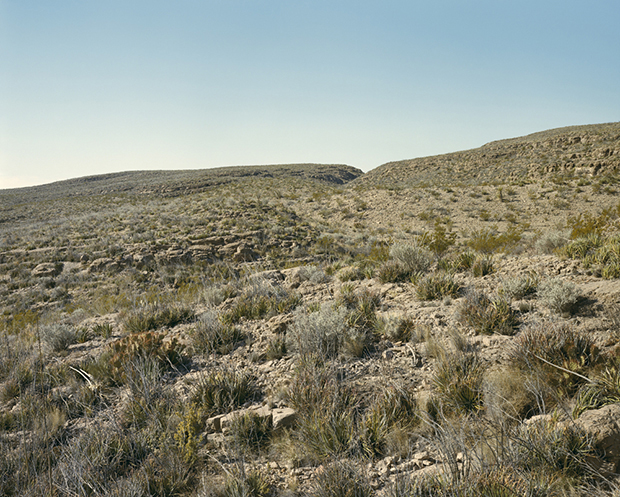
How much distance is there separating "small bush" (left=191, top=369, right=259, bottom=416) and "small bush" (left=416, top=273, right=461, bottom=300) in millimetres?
3190

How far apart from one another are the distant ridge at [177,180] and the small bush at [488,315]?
5032cm

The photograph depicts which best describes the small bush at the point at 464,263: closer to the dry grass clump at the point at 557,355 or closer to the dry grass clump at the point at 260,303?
the dry grass clump at the point at 557,355

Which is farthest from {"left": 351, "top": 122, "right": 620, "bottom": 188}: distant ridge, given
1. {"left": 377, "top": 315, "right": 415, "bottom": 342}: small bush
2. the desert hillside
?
{"left": 377, "top": 315, "right": 415, "bottom": 342}: small bush

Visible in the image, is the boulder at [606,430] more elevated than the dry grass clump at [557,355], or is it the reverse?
the dry grass clump at [557,355]

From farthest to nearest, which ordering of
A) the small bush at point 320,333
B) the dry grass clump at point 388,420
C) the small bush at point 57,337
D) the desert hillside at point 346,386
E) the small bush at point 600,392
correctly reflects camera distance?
the small bush at point 57,337 < the small bush at point 320,333 < the dry grass clump at point 388,420 < the small bush at point 600,392 < the desert hillside at point 346,386

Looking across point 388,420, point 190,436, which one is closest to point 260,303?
point 190,436

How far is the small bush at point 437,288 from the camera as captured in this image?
17.4ft

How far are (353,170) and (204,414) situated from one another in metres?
93.4

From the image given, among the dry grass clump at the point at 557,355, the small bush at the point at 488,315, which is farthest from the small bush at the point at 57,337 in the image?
the dry grass clump at the point at 557,355

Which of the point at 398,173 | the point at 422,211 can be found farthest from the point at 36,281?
the point at 398,173

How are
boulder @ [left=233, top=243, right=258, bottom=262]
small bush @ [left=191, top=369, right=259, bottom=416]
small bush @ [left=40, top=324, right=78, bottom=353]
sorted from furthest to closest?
boulder @ [left=233, top=243, right=258, bottom=262]
small bush @ [left=40, top=324, right=78, bottom=353]
small bush @ [left=191, top=369, right=259, bottom=416]

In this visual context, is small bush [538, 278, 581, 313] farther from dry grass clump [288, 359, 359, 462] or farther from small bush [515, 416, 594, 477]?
dry grass clump [288, 359, 359, 462]

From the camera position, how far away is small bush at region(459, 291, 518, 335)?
4.00 meters

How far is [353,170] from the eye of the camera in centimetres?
9238
